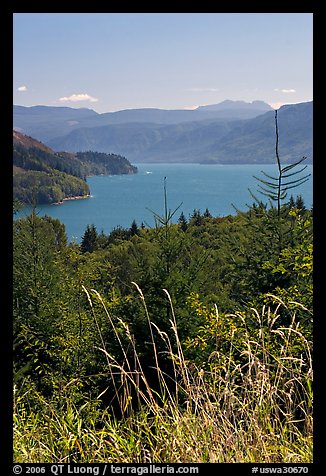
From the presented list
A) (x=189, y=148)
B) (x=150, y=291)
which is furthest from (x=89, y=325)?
(x=189, y=148)

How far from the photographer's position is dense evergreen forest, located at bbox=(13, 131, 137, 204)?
345 ft

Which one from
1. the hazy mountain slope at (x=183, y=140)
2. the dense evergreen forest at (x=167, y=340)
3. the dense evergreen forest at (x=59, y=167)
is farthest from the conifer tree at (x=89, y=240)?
the dense evergreen forest at (x=167, y=340)

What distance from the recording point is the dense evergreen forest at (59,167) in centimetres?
10506

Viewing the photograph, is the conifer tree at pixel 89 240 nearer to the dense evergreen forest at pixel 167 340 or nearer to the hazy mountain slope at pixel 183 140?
the hazy mountain slope at pixel 183 140

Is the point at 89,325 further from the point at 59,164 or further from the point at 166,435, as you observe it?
the point at 59,164

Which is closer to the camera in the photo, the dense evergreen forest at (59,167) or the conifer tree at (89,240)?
the conifer tree at (89,240)

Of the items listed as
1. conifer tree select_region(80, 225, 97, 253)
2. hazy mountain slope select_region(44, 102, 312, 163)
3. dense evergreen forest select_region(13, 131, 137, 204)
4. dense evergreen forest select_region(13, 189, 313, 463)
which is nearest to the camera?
dense evergreen forest select_region(13, 189, 313, 463)

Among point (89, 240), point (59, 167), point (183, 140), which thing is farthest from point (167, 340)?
point (59, 167)

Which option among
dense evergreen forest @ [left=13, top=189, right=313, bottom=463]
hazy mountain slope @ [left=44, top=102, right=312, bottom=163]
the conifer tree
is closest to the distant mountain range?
hazy mountain slope @ [left=44, top=102, right=312, bottom=163]

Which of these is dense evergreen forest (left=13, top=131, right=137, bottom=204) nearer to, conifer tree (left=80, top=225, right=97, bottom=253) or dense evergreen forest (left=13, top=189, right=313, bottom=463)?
conifer tree (left=80, top=225, right=97, bottom=253)

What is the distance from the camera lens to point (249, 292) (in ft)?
26.9

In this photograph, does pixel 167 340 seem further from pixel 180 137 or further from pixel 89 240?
pixel 180 137

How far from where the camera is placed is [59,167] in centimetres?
13462
